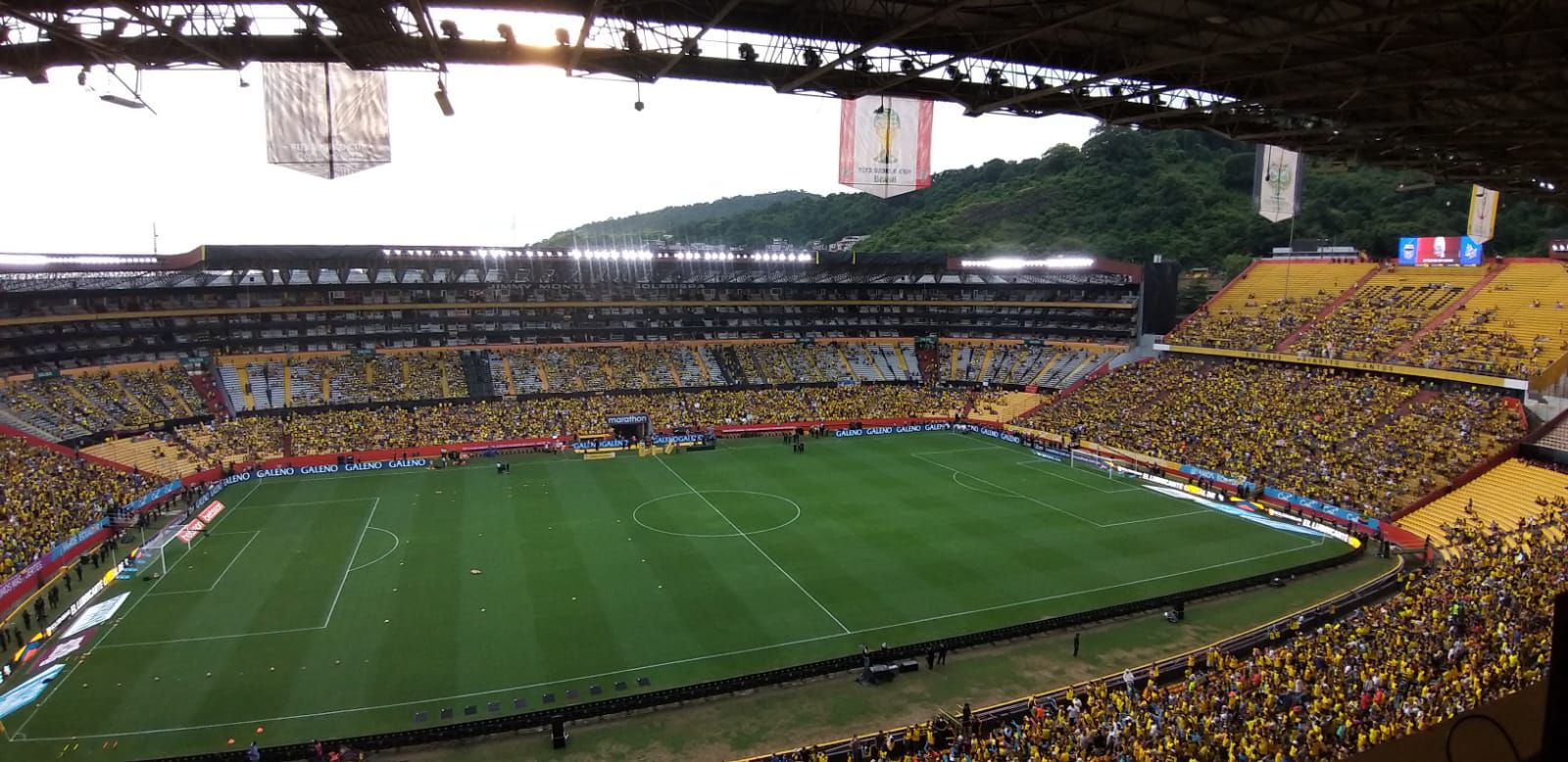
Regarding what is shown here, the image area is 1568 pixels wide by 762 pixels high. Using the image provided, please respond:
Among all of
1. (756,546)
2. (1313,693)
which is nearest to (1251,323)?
(756,546)

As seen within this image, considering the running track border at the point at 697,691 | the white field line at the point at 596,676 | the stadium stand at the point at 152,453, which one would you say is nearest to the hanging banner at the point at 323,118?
the running track border at the point at 697,691

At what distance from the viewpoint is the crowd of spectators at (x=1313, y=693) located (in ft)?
50.9

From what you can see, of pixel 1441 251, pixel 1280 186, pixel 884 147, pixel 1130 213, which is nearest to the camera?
pixel 884 147

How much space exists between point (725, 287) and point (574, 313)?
13638 millimetres

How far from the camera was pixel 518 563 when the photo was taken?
30516 millimetres

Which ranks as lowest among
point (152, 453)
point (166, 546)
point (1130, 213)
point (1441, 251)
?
point (166, 546)

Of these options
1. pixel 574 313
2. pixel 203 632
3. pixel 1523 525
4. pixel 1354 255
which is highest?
pixel 1354 255

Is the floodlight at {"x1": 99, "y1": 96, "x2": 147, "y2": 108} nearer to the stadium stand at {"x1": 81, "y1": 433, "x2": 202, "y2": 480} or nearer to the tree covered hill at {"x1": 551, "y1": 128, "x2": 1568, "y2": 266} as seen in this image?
the stadium stand at {"x1": 81, "y1": 433, "x2": 202, "y2": 480}

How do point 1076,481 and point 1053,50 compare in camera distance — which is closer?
point 1053,50

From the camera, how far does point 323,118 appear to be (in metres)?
11.5

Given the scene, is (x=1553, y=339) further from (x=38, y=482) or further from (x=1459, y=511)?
(x=38, y=482)

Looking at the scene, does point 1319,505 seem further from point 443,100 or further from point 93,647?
point 93,647

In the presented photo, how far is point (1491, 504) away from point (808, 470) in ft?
99.5

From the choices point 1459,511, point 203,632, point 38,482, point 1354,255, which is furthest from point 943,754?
point 1354,255
